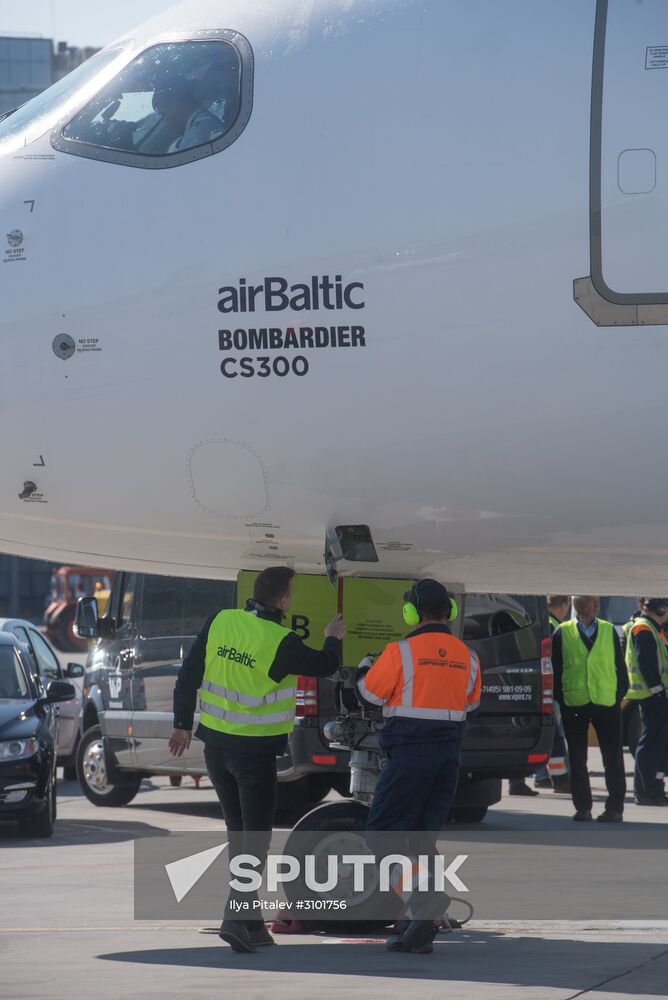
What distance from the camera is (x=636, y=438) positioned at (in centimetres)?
A: 623

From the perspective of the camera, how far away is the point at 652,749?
14.1m

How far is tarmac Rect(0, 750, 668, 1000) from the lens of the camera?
6707 mm

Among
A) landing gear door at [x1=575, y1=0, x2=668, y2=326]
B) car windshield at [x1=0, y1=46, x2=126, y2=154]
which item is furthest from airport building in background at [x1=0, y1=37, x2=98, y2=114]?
landing gear door at [x1=575, y1=0, x2=668, y2=326]

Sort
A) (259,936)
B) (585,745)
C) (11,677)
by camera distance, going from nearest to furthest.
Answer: (259,936)
(585,745)
(11,677)

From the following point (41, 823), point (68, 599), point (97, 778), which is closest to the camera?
point (41, 823)

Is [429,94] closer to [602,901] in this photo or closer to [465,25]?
[465,25]

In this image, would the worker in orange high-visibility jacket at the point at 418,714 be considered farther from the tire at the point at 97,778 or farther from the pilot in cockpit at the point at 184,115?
the tire at the point at 97,778

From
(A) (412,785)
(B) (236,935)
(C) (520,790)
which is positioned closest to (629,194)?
(A) (412,785)

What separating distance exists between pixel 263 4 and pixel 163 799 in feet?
33.2

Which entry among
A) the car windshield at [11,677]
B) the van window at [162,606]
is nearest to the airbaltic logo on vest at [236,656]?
the car windshield at [11,677]

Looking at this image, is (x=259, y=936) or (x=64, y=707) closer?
(x=259, y=936)

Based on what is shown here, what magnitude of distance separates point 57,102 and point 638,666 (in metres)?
8.64

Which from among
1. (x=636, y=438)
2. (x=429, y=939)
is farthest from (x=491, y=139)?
(x=429, y=939)

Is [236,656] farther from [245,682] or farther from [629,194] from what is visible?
[629,194]
